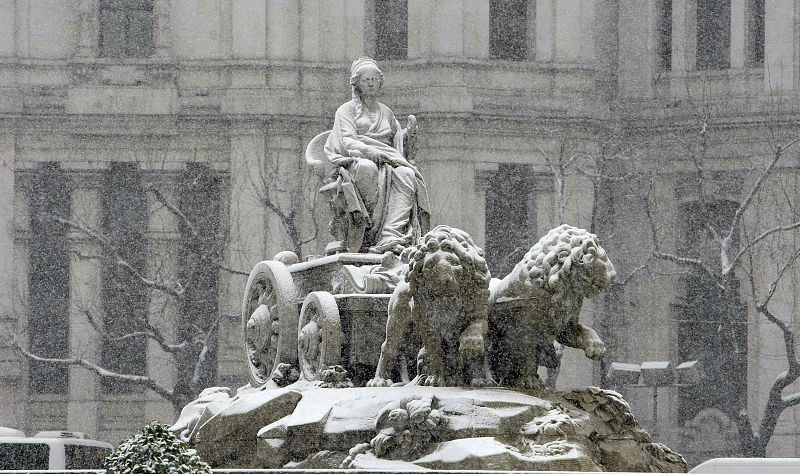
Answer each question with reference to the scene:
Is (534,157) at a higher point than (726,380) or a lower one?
higher

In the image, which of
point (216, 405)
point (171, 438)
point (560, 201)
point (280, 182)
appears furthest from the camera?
point (280, 182)

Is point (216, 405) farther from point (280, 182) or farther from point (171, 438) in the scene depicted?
point (280, 182)

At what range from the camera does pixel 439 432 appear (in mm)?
17109

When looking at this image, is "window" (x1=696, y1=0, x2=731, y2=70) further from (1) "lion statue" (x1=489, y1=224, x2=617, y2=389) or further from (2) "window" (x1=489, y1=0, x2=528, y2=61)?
(1) "lion statue" (x1=489, y1=224, x2=617, y2=389)

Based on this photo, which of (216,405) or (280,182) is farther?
(280,182)

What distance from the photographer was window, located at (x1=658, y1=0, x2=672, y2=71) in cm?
4847

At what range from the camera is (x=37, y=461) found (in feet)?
88.5

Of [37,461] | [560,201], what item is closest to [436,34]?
[560,201]

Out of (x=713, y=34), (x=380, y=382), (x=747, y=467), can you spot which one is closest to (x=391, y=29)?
(x=713, y=34)

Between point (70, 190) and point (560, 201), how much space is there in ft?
40.0

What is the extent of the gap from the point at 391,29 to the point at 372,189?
94.7ft

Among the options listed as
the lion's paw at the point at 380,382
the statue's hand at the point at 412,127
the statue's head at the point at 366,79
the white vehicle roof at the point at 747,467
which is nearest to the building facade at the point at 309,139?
the statue's head at the point at 366,79

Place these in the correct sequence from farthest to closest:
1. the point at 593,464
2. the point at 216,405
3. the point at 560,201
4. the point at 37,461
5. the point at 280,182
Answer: the point at 280,182 → the point at 560,201 → the point at 37,461 → the point at 216,405 → the point at 593,464

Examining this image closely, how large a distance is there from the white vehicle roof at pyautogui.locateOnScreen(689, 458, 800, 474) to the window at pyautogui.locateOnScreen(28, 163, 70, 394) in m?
31.5
